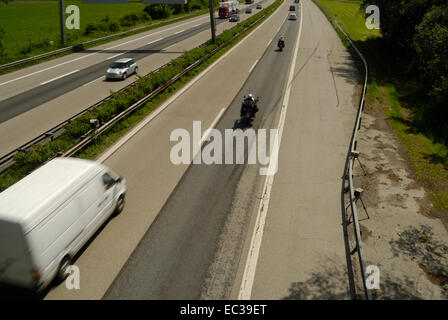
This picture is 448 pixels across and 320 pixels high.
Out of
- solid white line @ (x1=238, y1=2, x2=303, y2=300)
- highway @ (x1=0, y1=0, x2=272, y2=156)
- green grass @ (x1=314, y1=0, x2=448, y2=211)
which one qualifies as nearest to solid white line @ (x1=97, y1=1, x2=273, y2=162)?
highway @ (x1=0, y1=0, x2=272, y2=156)

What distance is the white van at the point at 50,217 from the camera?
7.06 m

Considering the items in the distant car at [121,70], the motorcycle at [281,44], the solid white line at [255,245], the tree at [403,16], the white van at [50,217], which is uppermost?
the tree at [403,16]

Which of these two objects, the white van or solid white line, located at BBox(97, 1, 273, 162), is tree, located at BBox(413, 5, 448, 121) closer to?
solid white line, located at BBox(97, 1, 273, 162)

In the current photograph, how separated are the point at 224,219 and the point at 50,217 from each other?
527 centimetres

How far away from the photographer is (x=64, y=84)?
25312 millimetres

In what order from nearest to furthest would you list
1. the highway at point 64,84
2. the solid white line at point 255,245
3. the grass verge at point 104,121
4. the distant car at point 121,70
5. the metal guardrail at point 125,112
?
1. the solid white line at point 255,245
2. the grass verge at point 104,121
3. the metal guardrail at point 125,112
4. the highway at point 64,84
5. the distant car at point 121,70

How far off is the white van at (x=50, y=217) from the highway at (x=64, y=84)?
836 centimetres

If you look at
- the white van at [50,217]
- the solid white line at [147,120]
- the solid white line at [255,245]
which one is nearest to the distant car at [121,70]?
the solid white line at [147,120]

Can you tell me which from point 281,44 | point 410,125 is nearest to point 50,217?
point 410,125

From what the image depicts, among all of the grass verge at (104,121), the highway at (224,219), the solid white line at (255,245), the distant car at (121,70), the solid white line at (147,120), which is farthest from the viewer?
the distant car at (121,70)

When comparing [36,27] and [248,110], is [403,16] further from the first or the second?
[36,27]

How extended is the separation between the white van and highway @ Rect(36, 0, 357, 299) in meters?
0.81

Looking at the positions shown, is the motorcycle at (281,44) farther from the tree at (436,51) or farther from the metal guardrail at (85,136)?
the metal guardrail at (85,136)
